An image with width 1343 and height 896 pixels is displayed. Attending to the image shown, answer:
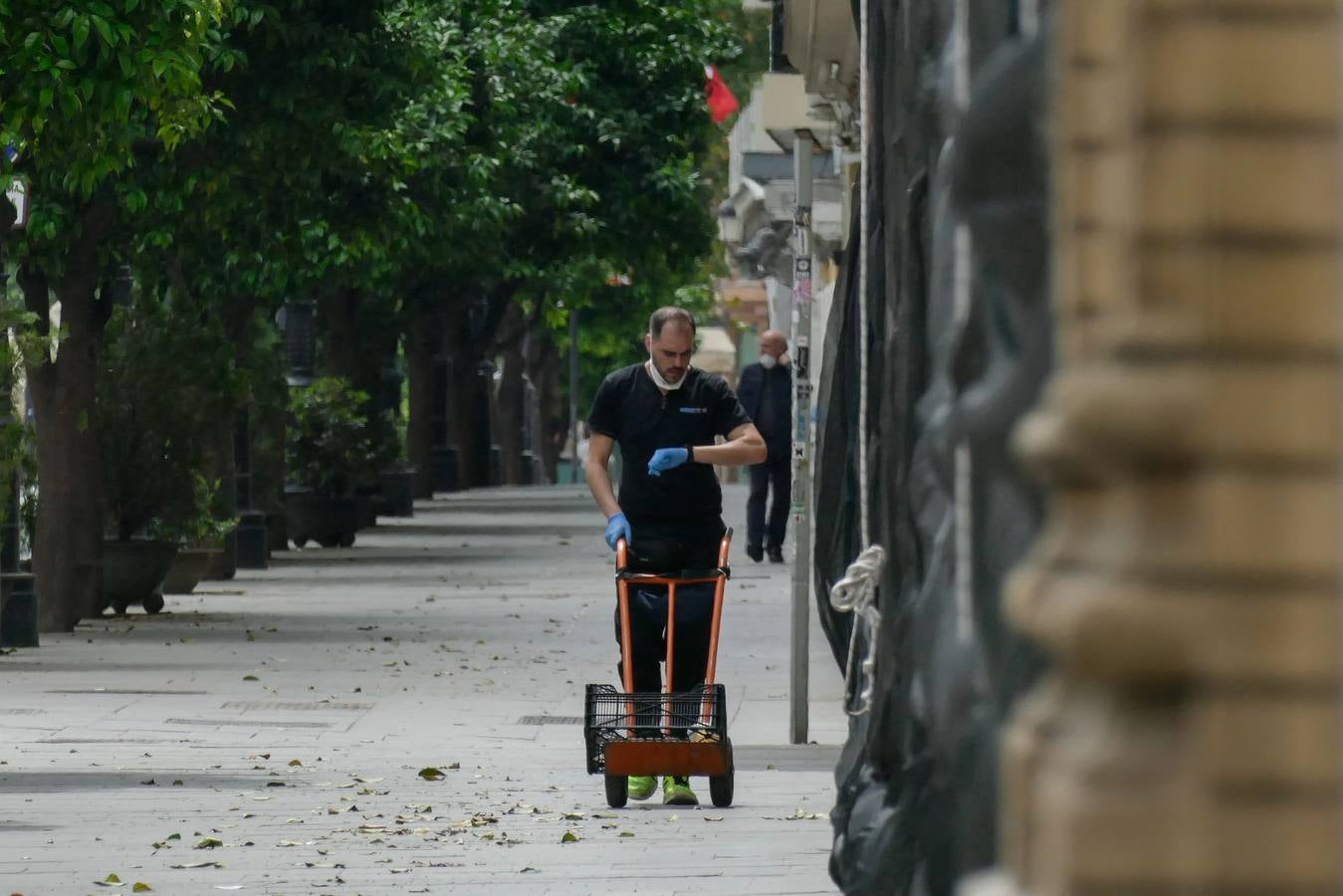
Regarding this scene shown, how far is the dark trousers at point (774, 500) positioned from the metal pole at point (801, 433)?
11213 millimetres

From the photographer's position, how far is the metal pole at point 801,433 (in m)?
11.9

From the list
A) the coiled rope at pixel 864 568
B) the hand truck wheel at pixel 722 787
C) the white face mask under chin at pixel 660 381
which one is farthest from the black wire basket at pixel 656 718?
the coiled rope at pixel 864 568

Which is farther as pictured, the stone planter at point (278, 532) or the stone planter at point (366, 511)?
the stone planter at point (366, 511)

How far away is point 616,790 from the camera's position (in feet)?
32.9

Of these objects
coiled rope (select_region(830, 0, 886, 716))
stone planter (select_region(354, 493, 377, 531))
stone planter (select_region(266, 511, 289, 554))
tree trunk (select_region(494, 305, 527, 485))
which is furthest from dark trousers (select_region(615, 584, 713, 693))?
tree trunk (select_region(494, 305, 527, 485))

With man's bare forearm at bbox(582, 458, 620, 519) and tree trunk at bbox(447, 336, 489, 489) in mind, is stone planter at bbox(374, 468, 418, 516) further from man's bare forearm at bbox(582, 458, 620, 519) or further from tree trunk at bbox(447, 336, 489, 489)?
man's bare forearm at bbox(582, 458, 620, 519)

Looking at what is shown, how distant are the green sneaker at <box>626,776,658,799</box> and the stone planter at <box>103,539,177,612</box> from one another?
10992 mm

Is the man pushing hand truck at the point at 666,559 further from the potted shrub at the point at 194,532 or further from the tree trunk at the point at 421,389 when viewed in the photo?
the tree trunk at the point at 421,389

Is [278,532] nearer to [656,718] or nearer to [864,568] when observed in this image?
[656,718]

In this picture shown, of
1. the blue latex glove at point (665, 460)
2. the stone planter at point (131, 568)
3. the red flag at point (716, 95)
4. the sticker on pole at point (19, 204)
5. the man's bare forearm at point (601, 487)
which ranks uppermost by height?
the red flag at point (716, 95)

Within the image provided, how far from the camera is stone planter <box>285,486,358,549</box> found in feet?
106

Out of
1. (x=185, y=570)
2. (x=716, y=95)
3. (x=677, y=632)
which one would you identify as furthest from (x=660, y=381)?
(x=716, y=95)

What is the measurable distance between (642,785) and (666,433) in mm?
1283

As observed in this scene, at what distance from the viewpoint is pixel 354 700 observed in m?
14.6
